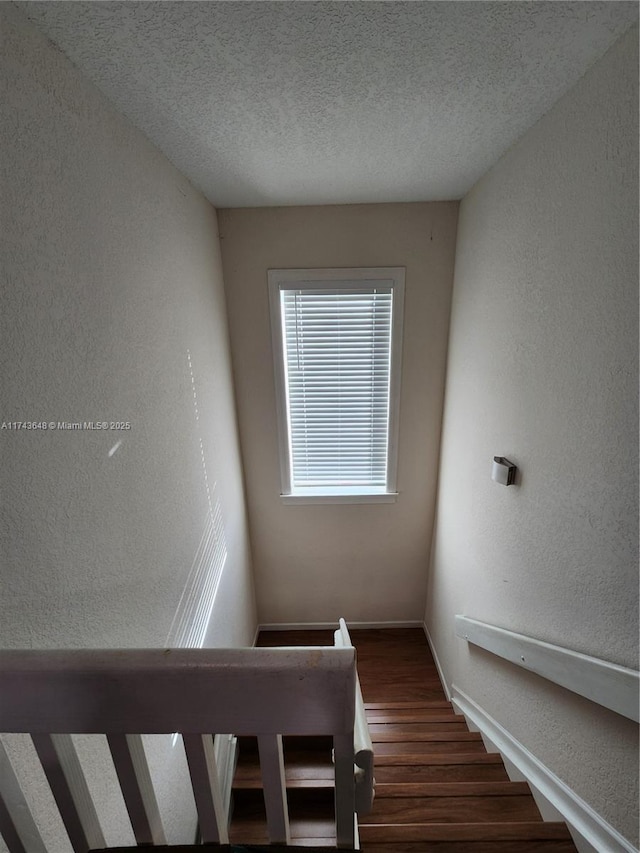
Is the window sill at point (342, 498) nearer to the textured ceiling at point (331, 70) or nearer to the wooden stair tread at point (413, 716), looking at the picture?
the wooden stair tread at point (413, 716)

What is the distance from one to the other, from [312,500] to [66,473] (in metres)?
2.12

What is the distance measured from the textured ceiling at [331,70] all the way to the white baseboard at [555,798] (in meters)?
2.15

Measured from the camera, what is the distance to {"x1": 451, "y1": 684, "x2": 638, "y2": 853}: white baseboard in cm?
108

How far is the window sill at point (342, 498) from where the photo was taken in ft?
9.66

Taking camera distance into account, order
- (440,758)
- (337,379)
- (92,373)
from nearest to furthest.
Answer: (92,373) < (440,758) < (337,379)

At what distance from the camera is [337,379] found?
8.84 ft

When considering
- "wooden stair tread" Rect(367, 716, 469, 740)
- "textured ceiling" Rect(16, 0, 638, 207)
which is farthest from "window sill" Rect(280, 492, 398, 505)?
"textured ceiling" Rect(16, 0, 638, 207)

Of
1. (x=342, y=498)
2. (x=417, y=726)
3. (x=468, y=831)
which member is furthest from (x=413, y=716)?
(x=342, y=498)

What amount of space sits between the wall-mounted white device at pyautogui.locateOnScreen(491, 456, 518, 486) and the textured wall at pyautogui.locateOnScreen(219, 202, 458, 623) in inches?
40.3

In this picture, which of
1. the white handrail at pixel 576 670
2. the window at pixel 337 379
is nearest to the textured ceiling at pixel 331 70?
the window at pixel 337 379

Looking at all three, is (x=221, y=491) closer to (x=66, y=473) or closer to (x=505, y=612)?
(x=66, y=473)

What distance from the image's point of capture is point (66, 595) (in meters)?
0.94

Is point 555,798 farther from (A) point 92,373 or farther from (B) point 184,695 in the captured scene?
(A) point 92,373

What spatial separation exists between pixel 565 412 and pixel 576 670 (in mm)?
787
